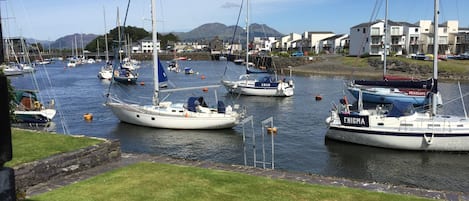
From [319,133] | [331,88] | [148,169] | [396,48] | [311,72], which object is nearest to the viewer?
[148,169]

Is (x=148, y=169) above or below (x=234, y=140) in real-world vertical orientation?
above

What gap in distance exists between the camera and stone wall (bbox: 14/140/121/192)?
1116 cm

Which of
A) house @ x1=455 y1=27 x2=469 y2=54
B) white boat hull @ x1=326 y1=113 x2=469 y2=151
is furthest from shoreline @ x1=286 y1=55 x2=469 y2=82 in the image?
white boat hull @ x1=326 y1=113 x2=469 y2=151

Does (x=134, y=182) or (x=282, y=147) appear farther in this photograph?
(x=282, y=147)

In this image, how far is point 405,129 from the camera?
75.0 ft

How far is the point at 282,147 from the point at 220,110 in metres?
6.30

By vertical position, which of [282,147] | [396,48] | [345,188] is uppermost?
[396,48]

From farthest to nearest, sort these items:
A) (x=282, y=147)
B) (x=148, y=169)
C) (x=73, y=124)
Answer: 1. (x=73, y=124)
2. (x=282, y=147)
3. (x=148, y=169)

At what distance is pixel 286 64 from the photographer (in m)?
102

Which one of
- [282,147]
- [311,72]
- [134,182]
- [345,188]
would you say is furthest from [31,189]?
[311,72]

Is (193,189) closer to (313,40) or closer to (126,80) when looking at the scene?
(126,80)

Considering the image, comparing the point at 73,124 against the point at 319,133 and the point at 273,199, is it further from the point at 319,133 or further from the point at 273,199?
the point at 273,199

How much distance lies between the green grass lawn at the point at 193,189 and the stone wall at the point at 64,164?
46.2 inches

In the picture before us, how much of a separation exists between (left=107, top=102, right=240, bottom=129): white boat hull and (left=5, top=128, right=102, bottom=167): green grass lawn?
43.3 ft
